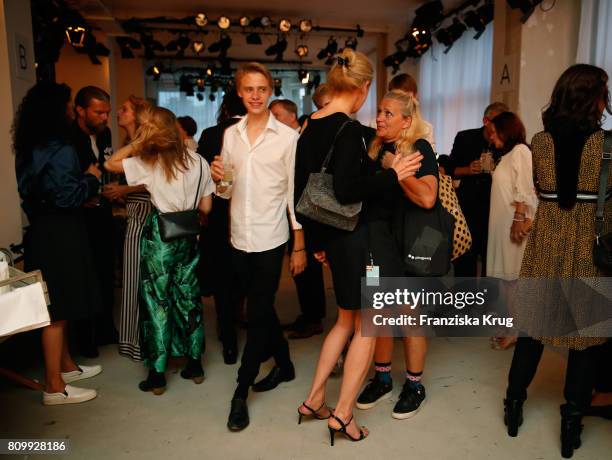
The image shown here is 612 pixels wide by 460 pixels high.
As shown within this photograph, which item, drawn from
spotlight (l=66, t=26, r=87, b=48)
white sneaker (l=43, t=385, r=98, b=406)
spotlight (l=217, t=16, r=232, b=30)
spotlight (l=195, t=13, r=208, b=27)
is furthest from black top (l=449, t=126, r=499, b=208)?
spotlight (l=195, t=13, r=208, b=27)

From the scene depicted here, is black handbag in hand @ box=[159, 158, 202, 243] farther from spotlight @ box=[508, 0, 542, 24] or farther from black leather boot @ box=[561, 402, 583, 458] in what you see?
spotlight @ box=[508, 0, 542, 24]

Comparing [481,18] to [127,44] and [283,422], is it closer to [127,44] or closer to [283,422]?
[283,422]

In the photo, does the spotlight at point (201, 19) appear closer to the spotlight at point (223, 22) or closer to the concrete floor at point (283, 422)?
the spotlight at point (223, 22)

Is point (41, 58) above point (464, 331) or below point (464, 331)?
above

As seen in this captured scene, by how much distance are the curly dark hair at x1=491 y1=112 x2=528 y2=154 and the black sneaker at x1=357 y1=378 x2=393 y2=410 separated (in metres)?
1.63

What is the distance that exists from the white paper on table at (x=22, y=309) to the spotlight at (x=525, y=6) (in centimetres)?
494

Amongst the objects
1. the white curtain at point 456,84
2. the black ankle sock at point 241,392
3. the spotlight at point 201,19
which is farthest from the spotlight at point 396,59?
the black ankle sock at point 241,392

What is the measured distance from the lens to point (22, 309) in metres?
1.48

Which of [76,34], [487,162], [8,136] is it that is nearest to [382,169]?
[487,162]

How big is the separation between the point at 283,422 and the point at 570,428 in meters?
1.14

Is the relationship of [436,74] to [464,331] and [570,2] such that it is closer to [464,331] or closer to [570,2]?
[570,2]

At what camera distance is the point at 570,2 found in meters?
4.74

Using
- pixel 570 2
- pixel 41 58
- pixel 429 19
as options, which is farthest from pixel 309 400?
pixel 429 19

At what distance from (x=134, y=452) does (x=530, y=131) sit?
4.55 m
